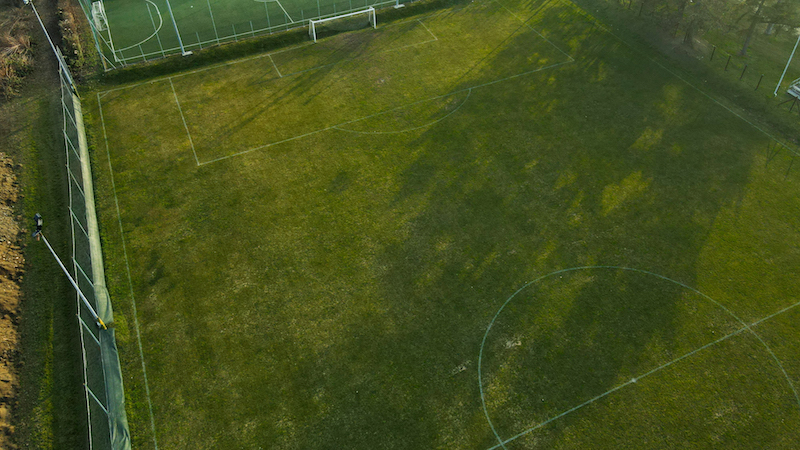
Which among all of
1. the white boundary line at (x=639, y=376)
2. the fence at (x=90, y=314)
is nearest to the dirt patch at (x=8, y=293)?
the fence at (x=90, y=314)

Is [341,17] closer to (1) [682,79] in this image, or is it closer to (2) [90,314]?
(1) [682,79]

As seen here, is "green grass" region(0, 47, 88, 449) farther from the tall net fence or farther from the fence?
the tall net fence

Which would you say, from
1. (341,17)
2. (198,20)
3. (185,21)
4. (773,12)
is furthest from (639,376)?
(185,21)

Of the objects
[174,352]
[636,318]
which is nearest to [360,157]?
[174,352]

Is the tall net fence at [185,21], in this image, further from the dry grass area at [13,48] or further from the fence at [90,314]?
the fence at [90,314]

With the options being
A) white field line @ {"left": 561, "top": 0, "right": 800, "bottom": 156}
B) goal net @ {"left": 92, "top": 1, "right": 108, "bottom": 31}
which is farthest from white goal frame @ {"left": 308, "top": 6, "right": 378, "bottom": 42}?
white field line @ {"left": 561, "top": 0, "right": 800, "bottom": 156}
